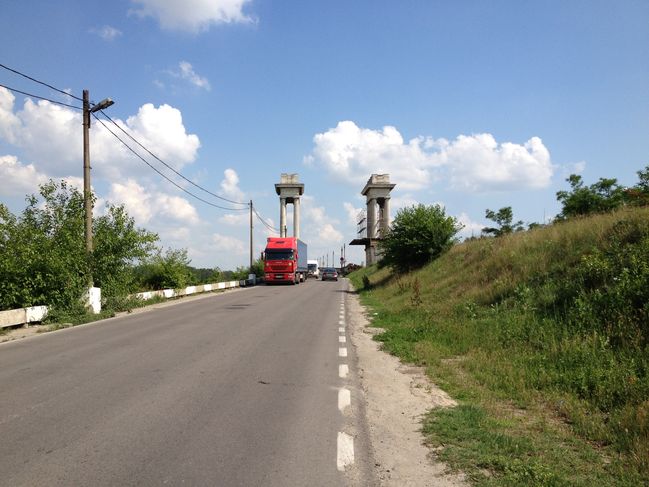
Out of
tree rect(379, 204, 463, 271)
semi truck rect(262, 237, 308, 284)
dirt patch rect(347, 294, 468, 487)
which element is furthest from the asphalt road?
semi truck rect(262, 237, 308, 284)

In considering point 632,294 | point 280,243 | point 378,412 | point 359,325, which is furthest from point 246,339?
point 280,243

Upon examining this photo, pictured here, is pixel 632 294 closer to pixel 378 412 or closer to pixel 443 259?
pixel 378 412

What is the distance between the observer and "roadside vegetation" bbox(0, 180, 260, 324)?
54.0ft

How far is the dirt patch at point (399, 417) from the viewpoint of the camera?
420 cm

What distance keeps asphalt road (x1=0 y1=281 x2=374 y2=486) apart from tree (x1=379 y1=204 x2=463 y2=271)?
19.3 meters

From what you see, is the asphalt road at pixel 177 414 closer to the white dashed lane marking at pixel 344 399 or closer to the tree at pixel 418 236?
the white dashed lane marking at pixel 344 399

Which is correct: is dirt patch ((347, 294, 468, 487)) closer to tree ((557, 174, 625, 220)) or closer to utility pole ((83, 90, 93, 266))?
utility pole ((83, 90, 93, 266))

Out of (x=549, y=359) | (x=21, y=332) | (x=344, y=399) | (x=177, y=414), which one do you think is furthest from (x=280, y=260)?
(x=177, y=414)

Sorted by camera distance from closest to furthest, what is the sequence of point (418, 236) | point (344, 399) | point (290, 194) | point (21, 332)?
point (344, 399) < point (21, 332) < point (418, 236) < point (290, 194)

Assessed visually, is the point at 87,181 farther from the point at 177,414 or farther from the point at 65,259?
the point at 177,414

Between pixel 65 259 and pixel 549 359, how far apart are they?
16746mm

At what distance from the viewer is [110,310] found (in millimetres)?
19094

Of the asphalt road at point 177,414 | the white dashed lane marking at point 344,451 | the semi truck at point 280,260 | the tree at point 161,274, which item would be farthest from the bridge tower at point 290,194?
the white dashed lane marking at point 344,451

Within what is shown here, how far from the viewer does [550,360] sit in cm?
756
